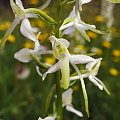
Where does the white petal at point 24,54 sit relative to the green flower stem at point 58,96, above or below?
above

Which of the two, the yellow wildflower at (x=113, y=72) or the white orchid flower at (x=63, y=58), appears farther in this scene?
the yellow wildflower at (x=113, y=72)

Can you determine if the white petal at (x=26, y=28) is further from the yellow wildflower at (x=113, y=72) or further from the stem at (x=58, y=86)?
the yellow wildflower at (x=113, y=72)

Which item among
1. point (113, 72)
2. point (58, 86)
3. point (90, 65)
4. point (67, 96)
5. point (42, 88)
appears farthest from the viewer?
point (113, 72)

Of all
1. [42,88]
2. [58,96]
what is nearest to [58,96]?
[58,96]

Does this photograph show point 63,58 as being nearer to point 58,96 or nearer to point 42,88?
point 58,96

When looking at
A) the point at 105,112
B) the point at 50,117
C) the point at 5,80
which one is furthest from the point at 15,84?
the point at 50,117

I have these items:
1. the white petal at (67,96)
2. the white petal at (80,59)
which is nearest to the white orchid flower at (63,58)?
the white petal at (80,59)

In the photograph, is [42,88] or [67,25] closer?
[67,25]

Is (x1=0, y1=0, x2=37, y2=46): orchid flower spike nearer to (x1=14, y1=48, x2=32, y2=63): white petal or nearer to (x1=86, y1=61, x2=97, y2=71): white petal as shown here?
(x1=14, y1=48, x2=32, y2=63): white petal

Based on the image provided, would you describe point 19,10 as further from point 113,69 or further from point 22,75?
point 113,69

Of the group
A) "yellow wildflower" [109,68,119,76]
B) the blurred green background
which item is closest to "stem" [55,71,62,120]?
the blurred green background

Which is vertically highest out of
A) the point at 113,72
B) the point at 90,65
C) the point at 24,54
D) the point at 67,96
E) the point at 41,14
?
the point at 41,14
